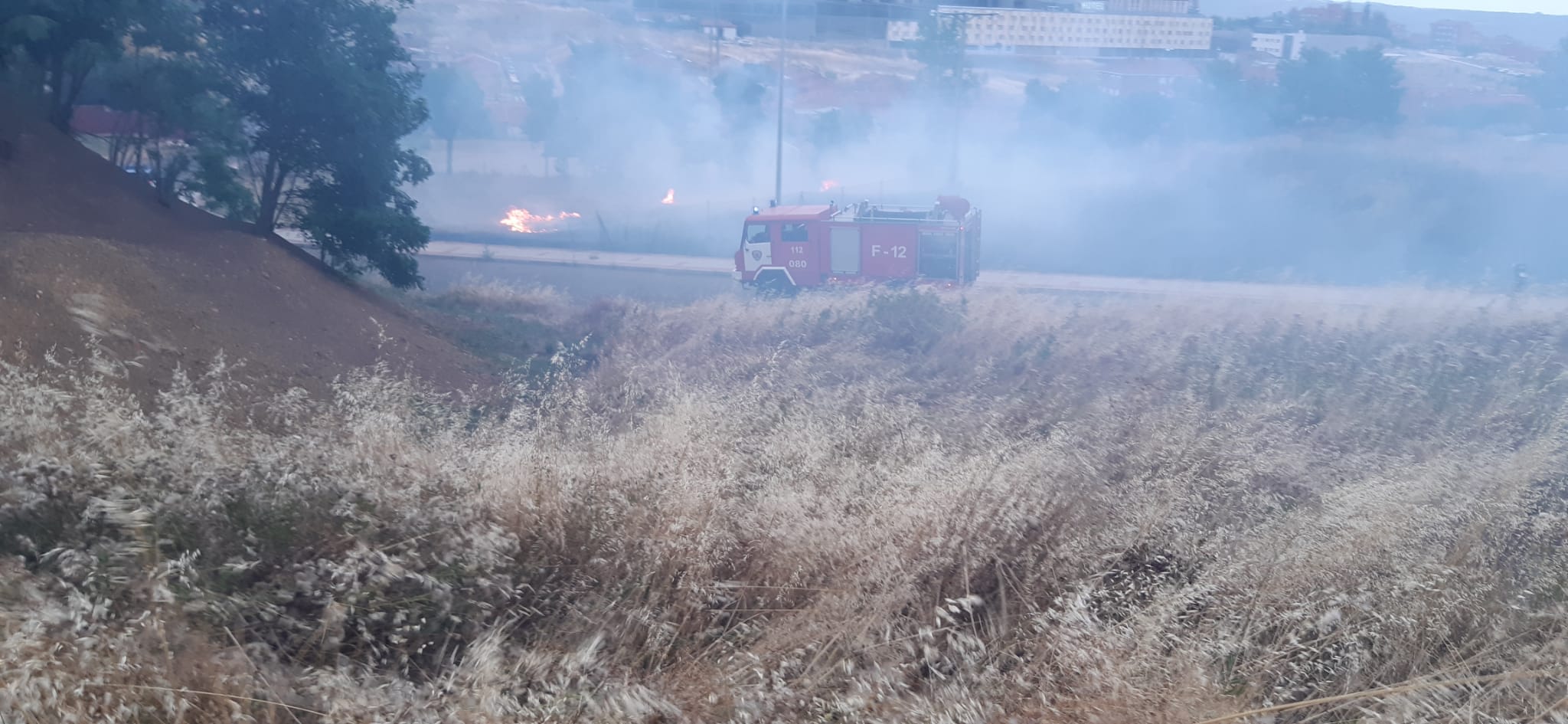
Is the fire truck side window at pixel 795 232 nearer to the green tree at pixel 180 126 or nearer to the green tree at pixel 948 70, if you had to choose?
the green tree at pixel 180 126

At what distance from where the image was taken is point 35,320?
656 cm

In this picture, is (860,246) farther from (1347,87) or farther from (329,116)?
(1347,87)

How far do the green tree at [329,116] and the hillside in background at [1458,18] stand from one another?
150 ft

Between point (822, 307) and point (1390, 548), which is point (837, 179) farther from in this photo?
point (1390, 548)

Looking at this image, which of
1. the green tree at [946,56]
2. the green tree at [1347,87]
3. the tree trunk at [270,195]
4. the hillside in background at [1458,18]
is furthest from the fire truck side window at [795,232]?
the hillside in background at [1458,18]

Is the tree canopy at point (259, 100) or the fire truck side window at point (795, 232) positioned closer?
the tree canopy at point (259, 100)

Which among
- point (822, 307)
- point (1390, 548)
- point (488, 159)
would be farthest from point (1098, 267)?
point (488, 159)

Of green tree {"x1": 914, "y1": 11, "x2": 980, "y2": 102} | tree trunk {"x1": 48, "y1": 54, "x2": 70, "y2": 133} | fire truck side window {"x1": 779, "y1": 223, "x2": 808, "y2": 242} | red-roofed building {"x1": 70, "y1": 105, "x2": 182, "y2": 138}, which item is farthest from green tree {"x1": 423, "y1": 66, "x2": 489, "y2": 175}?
tree trunk {"x1": 48, "y1": 54, "x2": 70, "y2": 133}

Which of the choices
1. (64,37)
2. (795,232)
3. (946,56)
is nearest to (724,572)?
(64,37)

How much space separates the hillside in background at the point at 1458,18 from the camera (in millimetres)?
45609

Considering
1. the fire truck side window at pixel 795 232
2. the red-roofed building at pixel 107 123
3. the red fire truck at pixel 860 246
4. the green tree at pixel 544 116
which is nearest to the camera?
the red-roofed building at pixel 107 123

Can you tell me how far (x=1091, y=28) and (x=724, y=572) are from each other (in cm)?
4323

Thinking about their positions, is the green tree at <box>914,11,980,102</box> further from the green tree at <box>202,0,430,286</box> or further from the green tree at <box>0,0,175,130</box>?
the green tree at <box>0,0,175,130</box>

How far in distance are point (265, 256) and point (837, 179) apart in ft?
126
